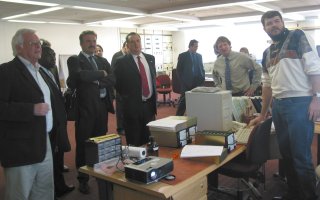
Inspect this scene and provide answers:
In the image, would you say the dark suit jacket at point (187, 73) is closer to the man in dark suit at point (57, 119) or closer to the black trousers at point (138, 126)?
the black trousers at point (138, 126)

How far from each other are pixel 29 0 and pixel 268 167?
4.84m

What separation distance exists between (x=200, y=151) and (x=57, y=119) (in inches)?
46.4

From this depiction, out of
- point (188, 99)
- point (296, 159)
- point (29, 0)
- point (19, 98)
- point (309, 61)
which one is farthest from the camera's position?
point (29, 0)

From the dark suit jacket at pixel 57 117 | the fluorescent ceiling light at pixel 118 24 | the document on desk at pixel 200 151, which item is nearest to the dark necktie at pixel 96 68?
the dark suit jacket at pixel 57 117

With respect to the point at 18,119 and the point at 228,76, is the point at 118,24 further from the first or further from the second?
the point at 18,119

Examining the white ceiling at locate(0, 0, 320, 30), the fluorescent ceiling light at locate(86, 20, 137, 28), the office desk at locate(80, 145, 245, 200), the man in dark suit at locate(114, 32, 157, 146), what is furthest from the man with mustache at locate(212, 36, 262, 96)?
the fluorescent ceiling light at locate(86, 20, 137, 28)

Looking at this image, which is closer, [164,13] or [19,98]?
[19,98]

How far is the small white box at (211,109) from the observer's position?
2.44 metres

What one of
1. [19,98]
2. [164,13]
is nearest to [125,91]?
[19,98]

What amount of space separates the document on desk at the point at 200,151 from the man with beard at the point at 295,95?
685 millimetres

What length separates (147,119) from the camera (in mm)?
3285

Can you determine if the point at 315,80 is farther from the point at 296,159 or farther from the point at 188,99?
the point at 188,99

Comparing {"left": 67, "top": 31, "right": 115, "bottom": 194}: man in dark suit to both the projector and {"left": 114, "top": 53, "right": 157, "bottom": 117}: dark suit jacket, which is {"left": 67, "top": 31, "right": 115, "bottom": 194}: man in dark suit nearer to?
{"left": 114, "top": 53, "right": 157, "bottom": 117}: dark suit jacket

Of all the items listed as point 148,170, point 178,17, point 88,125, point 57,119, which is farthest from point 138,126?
point 178,17
